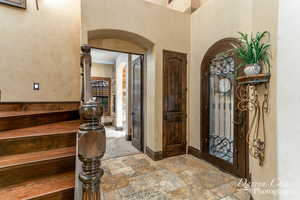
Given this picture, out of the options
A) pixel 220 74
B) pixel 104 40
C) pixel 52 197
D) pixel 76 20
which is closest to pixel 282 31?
pixel 220 74

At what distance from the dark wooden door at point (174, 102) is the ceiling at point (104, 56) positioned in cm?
315

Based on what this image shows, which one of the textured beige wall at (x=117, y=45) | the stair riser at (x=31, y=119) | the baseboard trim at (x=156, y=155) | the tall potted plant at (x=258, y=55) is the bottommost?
the baseboard trim at (x=156, y=155)

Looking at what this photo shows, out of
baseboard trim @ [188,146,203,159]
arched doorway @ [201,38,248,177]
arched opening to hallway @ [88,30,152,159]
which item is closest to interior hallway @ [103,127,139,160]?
arched opening to hallway @ [88,30,152,159]

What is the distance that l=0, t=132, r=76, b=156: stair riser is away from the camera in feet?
4.94

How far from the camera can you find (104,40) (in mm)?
3268

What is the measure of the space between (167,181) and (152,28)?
297 centimetres

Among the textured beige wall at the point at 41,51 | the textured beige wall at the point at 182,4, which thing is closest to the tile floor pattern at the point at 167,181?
the textured beige wall at the point at 41,51

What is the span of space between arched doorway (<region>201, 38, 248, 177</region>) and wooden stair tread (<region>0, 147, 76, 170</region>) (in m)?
2.49

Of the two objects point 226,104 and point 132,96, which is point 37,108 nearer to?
point 132,96

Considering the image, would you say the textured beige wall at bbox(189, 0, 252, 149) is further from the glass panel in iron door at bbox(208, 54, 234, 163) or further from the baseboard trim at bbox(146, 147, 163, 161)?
the baseboard trim at bbox(146, 147, 163, 161)

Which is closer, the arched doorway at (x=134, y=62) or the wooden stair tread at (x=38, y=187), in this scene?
the wooden stair tread at (x=38, y=187)

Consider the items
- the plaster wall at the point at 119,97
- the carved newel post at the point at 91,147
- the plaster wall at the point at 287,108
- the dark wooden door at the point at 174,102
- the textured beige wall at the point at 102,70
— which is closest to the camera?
the carved newel post at the point at 91,147

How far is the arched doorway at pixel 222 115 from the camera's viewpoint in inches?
99.6

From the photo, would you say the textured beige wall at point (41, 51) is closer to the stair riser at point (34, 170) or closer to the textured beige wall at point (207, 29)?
the stair riser at point (34, 170)
